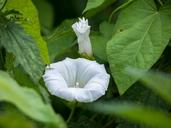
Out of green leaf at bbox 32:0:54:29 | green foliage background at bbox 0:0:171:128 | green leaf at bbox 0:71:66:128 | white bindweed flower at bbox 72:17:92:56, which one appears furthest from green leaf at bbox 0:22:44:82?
green leaf at bbox 32:0:54:29

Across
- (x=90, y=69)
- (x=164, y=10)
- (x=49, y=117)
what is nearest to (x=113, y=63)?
(x=90, y=69)

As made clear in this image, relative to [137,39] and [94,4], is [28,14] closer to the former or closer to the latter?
[94,4]

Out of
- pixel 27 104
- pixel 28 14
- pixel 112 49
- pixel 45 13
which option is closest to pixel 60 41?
pixel 28 14

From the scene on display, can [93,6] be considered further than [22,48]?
Yes

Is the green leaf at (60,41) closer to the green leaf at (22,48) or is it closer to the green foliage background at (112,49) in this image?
the green foliage background at (112,49)

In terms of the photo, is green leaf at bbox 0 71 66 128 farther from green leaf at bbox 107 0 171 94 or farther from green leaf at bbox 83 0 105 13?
green leaf at bbox 83 0 105 13

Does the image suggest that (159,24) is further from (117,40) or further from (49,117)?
(49,117)

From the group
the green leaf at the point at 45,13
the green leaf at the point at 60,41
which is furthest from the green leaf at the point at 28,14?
the green leaf at the point at 45,13
